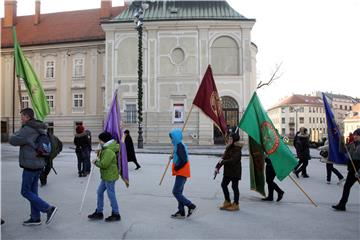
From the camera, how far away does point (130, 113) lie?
1390 inches

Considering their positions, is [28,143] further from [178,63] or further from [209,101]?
[178,63]

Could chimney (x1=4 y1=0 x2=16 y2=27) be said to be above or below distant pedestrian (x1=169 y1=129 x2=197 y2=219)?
above

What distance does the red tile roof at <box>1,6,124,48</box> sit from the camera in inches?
1601

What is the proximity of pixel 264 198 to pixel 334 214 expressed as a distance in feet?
5.77

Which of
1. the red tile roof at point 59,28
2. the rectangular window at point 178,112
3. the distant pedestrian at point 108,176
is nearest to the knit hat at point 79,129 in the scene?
the distant pedestrian at point 108,176

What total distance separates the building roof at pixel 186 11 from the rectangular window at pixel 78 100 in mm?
8958

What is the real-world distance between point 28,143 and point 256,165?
5130 millimetres

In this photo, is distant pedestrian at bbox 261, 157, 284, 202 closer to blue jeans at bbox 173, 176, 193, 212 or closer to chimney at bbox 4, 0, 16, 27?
blue jeans at bbox 173, 176, 193, 212

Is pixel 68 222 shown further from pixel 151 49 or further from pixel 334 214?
pixel 151 49

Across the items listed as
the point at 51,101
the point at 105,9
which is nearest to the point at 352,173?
the point at 51,101

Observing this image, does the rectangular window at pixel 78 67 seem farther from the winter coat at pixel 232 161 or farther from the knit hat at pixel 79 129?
the winter coat at pixel 232 161

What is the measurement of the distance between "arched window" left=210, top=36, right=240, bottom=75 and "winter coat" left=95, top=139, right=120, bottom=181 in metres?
28.6

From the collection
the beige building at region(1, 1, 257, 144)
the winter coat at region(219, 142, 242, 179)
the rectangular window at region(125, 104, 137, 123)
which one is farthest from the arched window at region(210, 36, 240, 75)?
the winter coat at region(219, 142, 242, 179)

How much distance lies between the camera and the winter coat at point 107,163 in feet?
21.8
